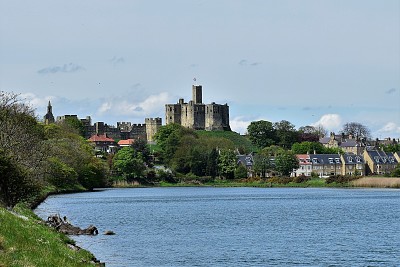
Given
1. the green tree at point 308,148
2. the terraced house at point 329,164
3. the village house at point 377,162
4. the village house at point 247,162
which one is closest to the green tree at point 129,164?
the village house at point 247,162

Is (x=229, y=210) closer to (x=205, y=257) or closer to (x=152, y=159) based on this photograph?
(x=205, y=257)

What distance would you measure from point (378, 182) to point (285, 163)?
2796cm

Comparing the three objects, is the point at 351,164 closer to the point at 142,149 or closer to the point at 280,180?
the point at 280,180

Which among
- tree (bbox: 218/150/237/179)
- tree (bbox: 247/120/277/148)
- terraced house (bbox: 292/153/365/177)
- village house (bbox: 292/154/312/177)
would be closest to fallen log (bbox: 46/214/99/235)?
tree (bbox: 218/150/237/179)

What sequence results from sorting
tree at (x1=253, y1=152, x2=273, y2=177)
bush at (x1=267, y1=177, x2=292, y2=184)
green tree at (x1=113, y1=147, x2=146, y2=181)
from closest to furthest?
bush at (x1=267, y1=177, x2=292, y2=184), green tree at (x1=113, y1=147, x2=146, y2=181), tree at (x1=253, y1=152, x2=273, y2=177)

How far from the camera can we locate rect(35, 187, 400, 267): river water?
33375 mm

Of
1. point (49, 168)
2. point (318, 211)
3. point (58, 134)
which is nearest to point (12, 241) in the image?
point (318, 211)

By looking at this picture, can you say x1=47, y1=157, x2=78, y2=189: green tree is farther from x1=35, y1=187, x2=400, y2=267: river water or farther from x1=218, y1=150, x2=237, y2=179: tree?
x1=218, y1=150, x2=237, y2=179: tree

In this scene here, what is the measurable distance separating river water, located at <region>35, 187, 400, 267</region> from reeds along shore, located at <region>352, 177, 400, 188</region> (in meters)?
48.9

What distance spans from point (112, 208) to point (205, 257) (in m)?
36.6

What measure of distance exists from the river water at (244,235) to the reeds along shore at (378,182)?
48.9 metres

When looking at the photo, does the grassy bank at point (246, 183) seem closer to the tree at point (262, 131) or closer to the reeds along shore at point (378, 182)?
the reeds along shore at point (378, 182)

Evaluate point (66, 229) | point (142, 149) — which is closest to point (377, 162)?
point (142, 149)

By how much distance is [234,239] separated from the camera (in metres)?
41.7
